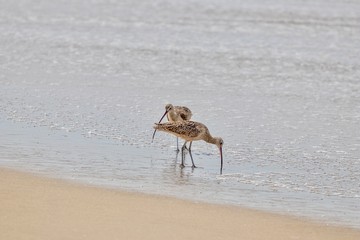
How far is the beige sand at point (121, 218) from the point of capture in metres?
6.52

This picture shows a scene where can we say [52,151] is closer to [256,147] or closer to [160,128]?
[160,128]

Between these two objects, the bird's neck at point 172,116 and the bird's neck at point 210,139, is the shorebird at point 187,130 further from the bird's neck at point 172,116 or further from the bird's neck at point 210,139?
the bird's neck at point 172,116

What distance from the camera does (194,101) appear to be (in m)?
12.4

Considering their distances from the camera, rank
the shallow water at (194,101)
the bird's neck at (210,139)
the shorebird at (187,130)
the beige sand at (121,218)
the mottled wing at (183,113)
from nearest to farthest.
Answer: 1. the beige sand at (121,218)
2. the shallow water at (194,101)
3. the bird's neck at (210,139)
4. the shorebird at (187,130)
5. the mottled wing at (183,113)

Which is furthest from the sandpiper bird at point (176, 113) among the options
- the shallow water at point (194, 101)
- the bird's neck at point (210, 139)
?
the bird's neck at point (210, 139)

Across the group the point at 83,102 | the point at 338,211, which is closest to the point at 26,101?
the point at 83,102

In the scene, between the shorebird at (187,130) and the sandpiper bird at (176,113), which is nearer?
the shorebird at (187,130)

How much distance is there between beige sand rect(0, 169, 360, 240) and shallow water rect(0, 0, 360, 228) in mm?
362

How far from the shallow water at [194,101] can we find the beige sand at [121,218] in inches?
14.2

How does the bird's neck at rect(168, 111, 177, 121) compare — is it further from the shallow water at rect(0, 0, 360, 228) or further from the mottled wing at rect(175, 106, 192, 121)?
the shallow water at rect(0, 0, 360, 228)

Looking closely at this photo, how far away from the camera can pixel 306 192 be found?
831 cm

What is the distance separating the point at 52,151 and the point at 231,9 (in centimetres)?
1455

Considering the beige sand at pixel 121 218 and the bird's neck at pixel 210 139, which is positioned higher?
the bird's neck at pixel 210 139

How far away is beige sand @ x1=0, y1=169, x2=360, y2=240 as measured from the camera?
6516mm
